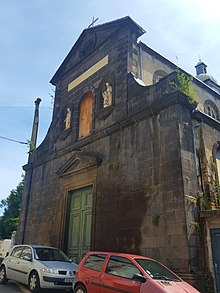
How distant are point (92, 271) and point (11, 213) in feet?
88.9

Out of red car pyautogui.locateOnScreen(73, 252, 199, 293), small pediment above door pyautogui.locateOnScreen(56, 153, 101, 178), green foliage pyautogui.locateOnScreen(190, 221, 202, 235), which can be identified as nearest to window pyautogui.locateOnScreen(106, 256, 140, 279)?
red car pyautogui.locateOnScreen(73, 252, 199, 293)

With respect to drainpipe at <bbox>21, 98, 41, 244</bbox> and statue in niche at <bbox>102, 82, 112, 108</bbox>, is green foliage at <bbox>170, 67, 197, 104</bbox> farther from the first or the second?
drainpipe at <bbox>21, 98, 41, 244</bbox>

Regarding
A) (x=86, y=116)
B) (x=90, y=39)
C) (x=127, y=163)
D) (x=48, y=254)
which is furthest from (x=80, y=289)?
(x=90, y=39)

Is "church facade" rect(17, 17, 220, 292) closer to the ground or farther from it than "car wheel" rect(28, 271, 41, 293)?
farther from it

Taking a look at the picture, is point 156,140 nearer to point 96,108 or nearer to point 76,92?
point 96,108

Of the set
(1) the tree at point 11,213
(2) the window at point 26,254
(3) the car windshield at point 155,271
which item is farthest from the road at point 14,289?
(1) the tree at point 11,213

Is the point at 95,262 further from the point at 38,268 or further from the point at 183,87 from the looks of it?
the point at 183,87

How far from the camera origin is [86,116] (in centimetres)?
1341

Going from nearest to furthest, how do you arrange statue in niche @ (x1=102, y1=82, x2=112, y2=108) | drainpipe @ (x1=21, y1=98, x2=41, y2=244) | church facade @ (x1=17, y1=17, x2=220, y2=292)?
church facade @ (x1=17, y1=17, x2=220, y2=292) → statue in niche @ (x1=102, y1=82, x2=112, y2=108) → drainpipe @ (x1=21, y1=98, x2=41, y2=244)

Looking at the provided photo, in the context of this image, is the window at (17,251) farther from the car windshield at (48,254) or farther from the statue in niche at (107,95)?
the statue in niche at (107,95)

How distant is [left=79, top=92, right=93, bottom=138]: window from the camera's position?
13.0 metres

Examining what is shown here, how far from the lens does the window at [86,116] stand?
42.6 feet

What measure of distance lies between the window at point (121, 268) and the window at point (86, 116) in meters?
7.27

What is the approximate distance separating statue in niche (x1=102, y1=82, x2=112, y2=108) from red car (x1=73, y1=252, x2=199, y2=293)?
6.69 m
